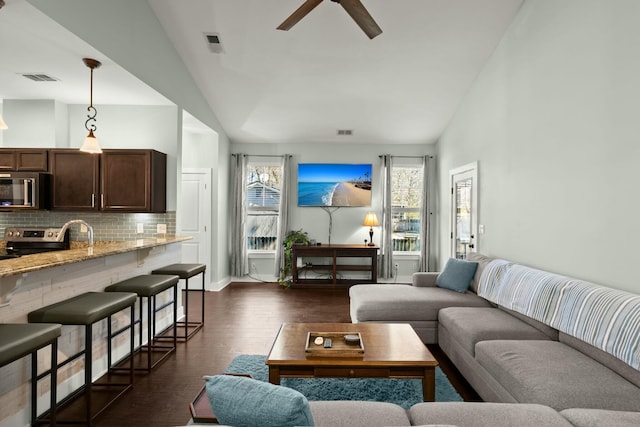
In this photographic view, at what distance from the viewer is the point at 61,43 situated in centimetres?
308

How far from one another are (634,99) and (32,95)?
18.7 feet

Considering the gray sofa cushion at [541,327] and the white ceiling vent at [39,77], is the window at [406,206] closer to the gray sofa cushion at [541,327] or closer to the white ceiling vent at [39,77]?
the gray sofa cushion at [541,327]

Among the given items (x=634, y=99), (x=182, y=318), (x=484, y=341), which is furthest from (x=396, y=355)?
(x=182, y=318)

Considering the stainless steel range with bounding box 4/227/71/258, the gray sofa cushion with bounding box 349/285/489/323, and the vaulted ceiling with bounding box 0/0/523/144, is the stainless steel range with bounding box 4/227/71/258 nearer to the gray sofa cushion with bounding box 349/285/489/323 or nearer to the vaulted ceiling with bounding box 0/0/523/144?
the vaulted ceiling with bounding box 0/0/523/144

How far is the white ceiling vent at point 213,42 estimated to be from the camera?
14.3 feet

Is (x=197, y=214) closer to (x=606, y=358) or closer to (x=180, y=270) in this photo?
(x=180, y=270)

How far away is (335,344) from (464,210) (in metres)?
3.67

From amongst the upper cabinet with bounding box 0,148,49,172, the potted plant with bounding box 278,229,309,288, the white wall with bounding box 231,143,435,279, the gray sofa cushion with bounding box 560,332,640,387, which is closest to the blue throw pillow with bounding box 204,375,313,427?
the gray sofa cushion with bounding box 560,332,640,387

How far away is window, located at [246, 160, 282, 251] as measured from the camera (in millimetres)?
7242

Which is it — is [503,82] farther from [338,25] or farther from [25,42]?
[25,42]

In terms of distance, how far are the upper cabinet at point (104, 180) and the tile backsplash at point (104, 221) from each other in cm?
31

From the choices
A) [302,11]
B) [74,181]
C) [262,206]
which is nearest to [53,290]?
[74,181]

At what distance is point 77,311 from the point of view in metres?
2.40

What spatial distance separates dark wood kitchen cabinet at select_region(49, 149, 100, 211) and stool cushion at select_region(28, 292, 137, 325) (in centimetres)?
211
